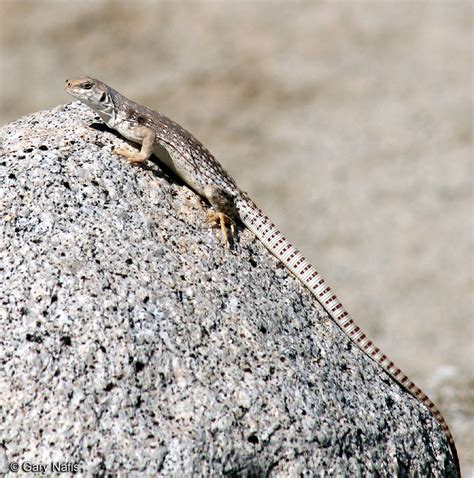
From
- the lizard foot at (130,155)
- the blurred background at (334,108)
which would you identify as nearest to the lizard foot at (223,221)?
the lizard foot at (130,155)

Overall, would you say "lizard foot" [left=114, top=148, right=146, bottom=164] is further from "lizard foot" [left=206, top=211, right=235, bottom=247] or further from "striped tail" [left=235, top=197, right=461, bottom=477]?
"striped tail" [left=235, top=197, right=461, bottom=477]

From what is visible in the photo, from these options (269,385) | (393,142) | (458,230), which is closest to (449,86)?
(393,142)

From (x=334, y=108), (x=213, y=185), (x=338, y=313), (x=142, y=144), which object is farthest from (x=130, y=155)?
(x=334, y=108)

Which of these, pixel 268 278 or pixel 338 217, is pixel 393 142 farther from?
pixel 268 278

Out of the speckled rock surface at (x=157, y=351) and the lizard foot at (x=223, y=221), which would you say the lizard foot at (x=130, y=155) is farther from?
the lizard foot at (x=223, y=221)

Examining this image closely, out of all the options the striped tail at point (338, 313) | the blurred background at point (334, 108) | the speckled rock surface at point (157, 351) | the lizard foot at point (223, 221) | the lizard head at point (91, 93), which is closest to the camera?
the speckled rock surface at point (157, 351)

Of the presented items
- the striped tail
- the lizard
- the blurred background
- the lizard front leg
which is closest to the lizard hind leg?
the lizard
